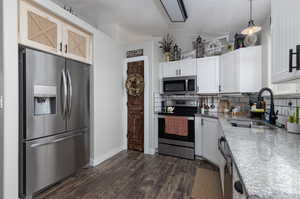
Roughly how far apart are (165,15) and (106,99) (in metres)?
1.97

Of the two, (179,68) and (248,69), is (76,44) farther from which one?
(248,69)

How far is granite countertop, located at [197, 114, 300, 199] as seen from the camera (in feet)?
1.60

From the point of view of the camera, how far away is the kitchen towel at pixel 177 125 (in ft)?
9.80

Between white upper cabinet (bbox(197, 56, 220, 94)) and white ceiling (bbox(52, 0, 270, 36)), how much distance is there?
707 mm

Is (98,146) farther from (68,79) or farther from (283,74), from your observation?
(283,74)

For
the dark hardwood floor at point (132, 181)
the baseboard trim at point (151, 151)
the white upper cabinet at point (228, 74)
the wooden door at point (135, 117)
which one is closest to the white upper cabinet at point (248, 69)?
the white upper cabinet at point (228, 74)

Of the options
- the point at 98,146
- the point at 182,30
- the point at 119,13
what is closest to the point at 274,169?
the point at 98,146

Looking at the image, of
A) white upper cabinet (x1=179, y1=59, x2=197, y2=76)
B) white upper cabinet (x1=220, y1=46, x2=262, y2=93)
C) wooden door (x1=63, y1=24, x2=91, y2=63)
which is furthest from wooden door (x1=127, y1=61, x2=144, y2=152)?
white upper cabinet (x1=220, y1=46, x2=262, y2=93)

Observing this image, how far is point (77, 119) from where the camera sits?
2.33 m

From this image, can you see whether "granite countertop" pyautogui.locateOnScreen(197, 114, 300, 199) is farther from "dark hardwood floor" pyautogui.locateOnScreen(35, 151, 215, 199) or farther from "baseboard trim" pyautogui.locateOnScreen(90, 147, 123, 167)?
"baseboard trim" pyautogui.locateOnScreen(90, 147, 123, 167)

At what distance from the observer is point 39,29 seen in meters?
1.79

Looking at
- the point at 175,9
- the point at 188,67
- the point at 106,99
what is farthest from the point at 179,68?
the point at 106,99

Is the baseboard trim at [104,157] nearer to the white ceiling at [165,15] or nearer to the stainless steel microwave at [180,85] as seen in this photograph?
the stainless steel microwave at [180,85]

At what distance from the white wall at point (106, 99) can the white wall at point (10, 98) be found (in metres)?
1.13
